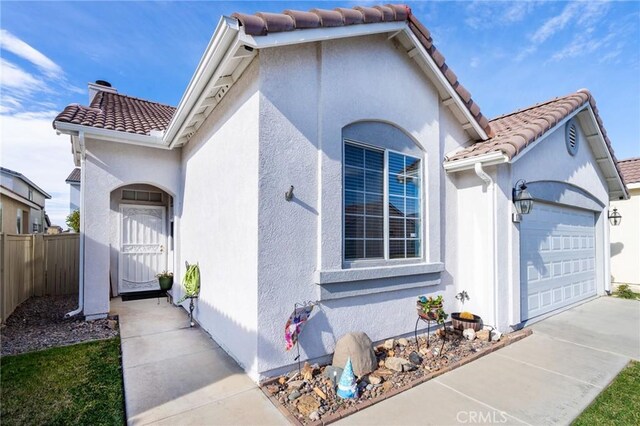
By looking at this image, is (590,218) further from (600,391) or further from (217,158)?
(217,158)

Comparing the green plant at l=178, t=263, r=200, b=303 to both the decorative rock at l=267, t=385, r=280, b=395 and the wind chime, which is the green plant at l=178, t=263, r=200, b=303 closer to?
the wind chime

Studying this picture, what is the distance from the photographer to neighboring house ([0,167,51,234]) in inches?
524

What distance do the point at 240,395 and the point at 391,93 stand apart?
19.6 feet

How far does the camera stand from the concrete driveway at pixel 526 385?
12.7ft

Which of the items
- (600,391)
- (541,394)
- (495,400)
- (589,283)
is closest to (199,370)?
(495,400)

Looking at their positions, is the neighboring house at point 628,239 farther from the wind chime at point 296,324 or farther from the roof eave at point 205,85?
the roof eave at point 205,85

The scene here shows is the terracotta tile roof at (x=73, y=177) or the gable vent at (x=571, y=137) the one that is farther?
the terracotta tile roof at (x=73, y=177)

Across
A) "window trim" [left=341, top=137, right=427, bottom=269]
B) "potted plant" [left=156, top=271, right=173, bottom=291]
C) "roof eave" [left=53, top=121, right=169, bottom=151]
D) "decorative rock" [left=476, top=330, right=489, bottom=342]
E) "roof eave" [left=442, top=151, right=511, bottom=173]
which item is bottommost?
"decorative rock" [left=476, top=330, right=489, bottom=342]

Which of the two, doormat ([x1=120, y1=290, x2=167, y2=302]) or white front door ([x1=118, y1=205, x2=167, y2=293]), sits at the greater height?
white front door ([x1=118, y1=205, x2=167, y2=293])

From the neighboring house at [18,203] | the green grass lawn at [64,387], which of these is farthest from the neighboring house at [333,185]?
the neighboring house at [18,203]

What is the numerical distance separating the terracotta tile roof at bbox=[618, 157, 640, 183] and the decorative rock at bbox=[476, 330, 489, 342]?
38.6ft

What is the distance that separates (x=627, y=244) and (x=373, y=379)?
14.7m

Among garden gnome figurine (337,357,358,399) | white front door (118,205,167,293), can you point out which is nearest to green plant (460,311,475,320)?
garden gnome figurine (337,357,358,399)

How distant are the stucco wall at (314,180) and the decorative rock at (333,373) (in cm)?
37
